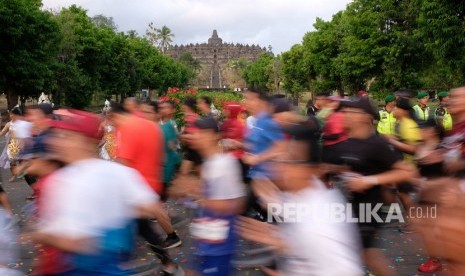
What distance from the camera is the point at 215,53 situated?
183375mm

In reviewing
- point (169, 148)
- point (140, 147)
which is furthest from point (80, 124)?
point (169, 148)

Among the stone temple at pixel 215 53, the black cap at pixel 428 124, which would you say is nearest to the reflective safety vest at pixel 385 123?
the black cap at pixel 428 124

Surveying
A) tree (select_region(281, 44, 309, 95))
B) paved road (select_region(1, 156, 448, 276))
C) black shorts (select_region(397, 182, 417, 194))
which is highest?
tree (select_region(281, 44, 309, 95))

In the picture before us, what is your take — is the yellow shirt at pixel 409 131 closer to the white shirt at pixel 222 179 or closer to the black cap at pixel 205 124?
the black cap at pixel 205 124

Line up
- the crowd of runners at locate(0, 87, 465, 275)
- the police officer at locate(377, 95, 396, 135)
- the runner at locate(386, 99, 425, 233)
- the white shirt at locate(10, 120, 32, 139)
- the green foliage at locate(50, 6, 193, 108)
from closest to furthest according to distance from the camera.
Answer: the crowd of runners at locate(0, 87, 465, 275) < the runner at locate(386, 99, 425, 233) < the police officer at locate(377, 95, 396, 135) < the white shirt at locate(10, 120, 32, 139) < the green foliage at locate(50, 6, 193, 108)

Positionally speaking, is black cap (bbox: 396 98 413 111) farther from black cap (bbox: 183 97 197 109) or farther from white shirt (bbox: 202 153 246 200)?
white shirt (bbox: 202 153 246 200)

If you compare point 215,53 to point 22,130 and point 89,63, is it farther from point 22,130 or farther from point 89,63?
point 22,130

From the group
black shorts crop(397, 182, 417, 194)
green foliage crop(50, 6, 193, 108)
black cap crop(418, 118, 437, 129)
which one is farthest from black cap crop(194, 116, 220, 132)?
green foliage crop(50, 6, 193, 108)

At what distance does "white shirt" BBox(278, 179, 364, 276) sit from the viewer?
2602mm

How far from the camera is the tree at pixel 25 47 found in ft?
107

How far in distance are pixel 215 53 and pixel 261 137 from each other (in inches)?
7075

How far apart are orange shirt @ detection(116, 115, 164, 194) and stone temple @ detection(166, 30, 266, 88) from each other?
544 ft

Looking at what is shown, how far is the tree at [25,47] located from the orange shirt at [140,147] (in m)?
29.3

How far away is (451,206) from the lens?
7.84 feet
